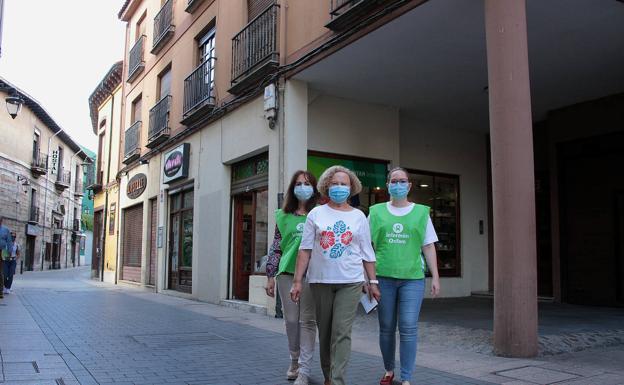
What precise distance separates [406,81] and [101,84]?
1804cm

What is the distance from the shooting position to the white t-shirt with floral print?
409 centimetres

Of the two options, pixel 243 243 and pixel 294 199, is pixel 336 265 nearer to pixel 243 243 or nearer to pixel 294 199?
pixel 294 199

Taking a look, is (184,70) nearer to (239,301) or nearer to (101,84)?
(239,301)

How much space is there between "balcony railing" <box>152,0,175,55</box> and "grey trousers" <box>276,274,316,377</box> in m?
12.4

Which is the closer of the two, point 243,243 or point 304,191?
point 304,191

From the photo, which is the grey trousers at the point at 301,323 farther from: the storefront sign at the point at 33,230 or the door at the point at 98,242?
the storefront sign at the point at 33,230

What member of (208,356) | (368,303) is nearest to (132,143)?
(208,356)

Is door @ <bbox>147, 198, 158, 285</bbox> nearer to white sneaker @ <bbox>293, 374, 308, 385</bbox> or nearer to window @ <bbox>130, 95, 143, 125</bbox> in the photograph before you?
window @ <bbox>130, 95, 143, 125</bbox>


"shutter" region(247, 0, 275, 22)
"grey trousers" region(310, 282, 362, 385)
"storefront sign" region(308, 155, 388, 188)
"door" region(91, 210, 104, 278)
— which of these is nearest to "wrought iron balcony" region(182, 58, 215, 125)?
"shutter" region(247, 0, 275, 22)

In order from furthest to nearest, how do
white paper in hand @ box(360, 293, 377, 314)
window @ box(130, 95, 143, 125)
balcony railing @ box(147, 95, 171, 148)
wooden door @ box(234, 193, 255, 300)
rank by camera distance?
window @ box(130, 95, 143, 125), balcony railing @ box(147, 95, 171, 148), wooden door @ box(234, 193, 255, 300), white paper in hand @ box(360, 293, 377, 314)

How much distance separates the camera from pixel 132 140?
19141mm

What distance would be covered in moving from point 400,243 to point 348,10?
14.4 feet

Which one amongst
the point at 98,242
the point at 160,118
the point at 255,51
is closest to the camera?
A: the point at 255,51

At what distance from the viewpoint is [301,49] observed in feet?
30.9
